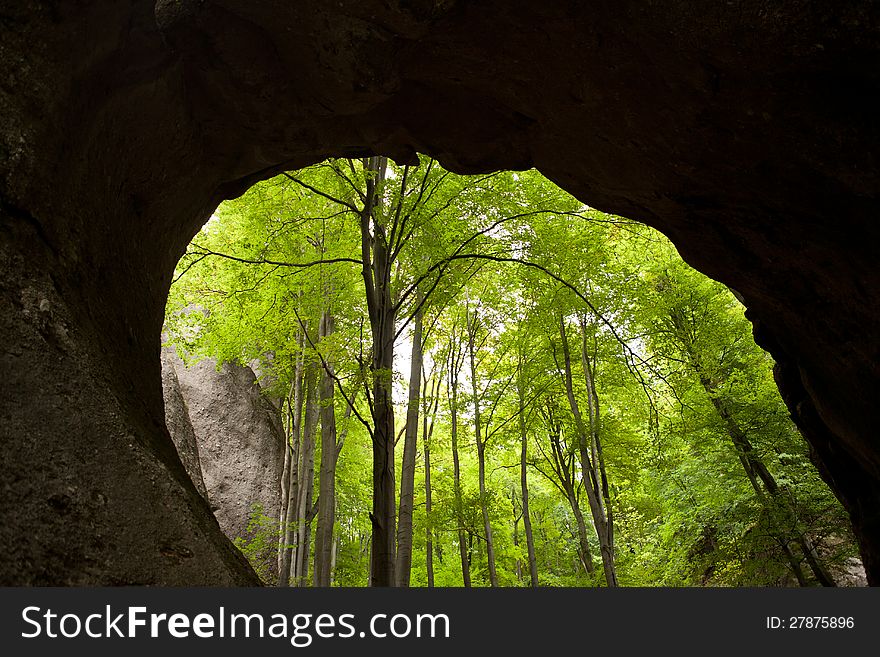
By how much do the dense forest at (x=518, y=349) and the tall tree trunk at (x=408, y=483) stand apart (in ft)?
0.14

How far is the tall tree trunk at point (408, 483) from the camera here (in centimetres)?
859

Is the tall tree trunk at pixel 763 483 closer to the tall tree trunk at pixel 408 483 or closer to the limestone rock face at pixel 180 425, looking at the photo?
the tall tree trunk at pixel 408 483

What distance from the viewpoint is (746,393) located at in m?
9.11

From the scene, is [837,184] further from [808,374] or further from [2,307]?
[2,307]

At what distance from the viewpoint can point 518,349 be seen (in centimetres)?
1402

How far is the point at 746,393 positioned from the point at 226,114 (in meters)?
8.85

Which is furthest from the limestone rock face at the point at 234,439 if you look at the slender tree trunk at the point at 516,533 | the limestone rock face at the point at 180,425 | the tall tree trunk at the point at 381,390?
the tall tree trunk at the point at 381,390

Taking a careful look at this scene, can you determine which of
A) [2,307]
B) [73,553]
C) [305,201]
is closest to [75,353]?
[2,307]

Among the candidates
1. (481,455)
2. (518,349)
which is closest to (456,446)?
(481,455)

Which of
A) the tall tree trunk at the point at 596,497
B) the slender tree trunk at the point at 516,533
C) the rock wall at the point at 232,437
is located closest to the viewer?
the tall tree trunk at the point at 596,497

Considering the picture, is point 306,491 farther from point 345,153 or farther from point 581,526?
point 581,526

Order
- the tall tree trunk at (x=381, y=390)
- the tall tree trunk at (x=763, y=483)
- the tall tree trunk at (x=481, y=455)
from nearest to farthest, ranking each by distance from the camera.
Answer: the tall tree trunk at (x=381, y=390) < the tall tree trunk at (x=763, y=483) < the tall tree trunk at (x=481, y=455)

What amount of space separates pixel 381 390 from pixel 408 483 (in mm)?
3712

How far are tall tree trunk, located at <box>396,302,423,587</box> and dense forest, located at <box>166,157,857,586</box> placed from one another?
4 cm
